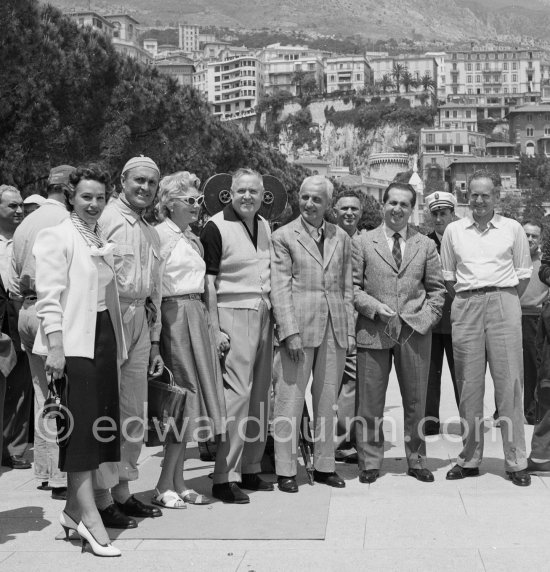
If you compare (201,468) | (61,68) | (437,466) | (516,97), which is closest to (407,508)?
(437,466)

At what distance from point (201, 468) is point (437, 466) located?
5.01ft

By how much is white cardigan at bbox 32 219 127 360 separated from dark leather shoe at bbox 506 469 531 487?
2.63m

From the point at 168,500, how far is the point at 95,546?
81cm

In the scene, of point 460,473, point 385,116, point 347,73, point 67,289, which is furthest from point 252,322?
point 347,73

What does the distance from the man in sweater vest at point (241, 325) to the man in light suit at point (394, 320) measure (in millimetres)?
629

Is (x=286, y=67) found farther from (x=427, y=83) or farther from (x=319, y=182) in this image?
(x=319, y=182)

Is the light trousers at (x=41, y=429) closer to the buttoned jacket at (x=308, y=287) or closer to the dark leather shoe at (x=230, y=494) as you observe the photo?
the dark leather shoe at (x=230, y=494)

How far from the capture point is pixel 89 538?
389 cm

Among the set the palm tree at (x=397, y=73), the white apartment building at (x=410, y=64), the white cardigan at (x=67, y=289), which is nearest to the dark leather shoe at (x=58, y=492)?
the white cardigan at (x=67, y=289)

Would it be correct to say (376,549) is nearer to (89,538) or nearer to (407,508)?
(407,508)

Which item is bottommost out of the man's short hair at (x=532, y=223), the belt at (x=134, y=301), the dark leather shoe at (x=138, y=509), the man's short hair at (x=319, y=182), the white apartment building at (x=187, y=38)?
the dark leather shoe at (x=138, y=509)

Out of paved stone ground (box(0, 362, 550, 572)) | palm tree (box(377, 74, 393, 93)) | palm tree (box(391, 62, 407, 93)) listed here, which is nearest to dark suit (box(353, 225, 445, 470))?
paved stone ground (box(0, 362, 550, 572))

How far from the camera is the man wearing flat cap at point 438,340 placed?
6.70 metres

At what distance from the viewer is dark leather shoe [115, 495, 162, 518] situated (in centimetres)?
446
